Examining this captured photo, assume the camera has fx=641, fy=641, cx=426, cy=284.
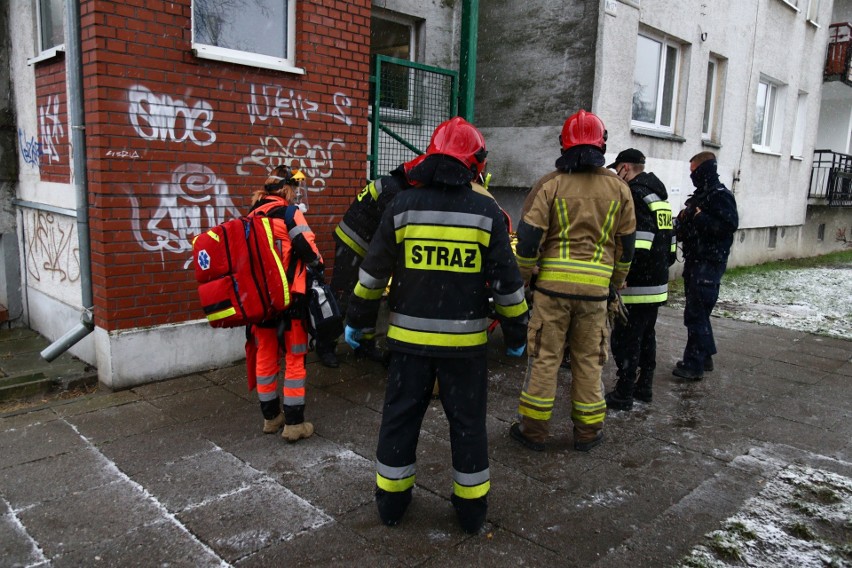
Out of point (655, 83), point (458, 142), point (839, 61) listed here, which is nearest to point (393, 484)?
point (458, 142)

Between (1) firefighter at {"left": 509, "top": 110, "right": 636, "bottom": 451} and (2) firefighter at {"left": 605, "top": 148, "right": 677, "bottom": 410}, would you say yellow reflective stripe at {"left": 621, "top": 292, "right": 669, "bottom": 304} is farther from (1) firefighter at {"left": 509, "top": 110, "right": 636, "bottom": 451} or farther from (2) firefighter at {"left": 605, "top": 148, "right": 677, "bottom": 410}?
(1) firefighter at {"left": 509, "top": 110, "right": 636, "bottom": 451}

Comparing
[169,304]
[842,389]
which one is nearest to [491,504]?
[169,304]

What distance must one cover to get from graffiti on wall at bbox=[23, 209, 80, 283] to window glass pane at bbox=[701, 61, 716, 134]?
33.0 feet

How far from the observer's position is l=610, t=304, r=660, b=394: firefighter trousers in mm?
4859

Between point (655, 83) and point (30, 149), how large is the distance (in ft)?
27.9

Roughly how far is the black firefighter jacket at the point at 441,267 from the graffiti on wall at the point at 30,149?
4429 millimetres

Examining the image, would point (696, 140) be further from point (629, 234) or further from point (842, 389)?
point (629, 234)

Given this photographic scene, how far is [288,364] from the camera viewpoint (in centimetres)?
416

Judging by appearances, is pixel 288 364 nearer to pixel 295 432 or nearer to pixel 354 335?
pixel 295 432

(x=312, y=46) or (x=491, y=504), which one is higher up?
(x=312, y=46)

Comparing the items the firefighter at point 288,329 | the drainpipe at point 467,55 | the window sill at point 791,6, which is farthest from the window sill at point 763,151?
the firefighter at point 288,329

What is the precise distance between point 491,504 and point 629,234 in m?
1.90

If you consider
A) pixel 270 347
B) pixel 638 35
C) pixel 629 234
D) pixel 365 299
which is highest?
pixel 638 35

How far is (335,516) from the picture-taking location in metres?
3.25
